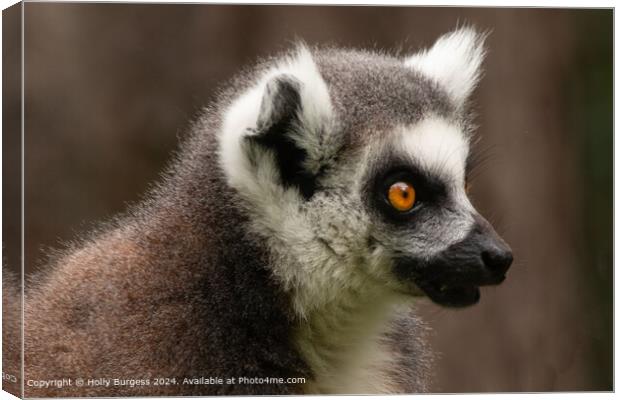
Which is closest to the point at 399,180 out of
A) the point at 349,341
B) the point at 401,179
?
the point at 401,179

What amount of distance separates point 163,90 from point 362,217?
4874mm

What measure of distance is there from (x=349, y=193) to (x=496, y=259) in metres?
0.80

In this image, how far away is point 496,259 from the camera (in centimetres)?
495

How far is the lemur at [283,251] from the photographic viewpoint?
5066 mm

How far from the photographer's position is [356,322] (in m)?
5.46

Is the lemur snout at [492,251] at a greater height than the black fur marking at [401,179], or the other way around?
the black fur marking at [401,179]

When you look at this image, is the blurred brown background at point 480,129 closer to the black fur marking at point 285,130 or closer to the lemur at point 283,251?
the lemur at point 283,251

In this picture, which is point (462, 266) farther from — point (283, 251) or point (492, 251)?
point (283, 251)

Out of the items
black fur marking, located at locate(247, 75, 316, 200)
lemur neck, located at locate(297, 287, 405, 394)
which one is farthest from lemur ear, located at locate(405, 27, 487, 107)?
lemur neck, located at locate(297, 287, 405, 394)

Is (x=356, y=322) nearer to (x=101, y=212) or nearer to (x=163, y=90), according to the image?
(x=101, y=212)

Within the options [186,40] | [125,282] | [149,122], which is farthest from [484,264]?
[149,122]

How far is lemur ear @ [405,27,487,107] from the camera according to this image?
5.84 metres

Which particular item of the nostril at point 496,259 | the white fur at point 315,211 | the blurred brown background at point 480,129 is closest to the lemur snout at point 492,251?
the nostril at point 496,259

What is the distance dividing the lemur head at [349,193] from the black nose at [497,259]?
0.01 meters
